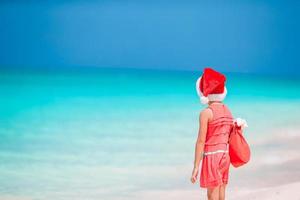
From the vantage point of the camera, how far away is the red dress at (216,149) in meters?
3.18

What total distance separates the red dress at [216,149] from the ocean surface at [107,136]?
5.27 ft

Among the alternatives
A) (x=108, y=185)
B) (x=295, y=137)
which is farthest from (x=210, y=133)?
(x=295, y=137)

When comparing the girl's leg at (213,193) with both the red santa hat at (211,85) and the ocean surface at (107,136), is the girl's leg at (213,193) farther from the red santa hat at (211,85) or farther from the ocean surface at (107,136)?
the ocean surface at (107,136)

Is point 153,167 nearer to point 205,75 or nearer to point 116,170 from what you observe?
point 116,170

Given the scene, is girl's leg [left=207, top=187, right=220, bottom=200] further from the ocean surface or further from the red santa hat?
the ocean surface

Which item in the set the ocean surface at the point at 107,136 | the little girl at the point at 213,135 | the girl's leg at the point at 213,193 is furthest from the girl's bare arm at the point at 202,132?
the ocean surface at the point at 107,136

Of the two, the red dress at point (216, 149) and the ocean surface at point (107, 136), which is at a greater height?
the ocean surface at point (107, 136)

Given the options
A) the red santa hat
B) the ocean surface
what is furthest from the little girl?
the ocean surface

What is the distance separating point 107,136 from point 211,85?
5.17 m

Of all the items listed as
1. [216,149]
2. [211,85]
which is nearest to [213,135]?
[216,149]

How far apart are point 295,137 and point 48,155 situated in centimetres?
297

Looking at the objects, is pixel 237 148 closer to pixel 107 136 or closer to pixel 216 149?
pixel 216 149

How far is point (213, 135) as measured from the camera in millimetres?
3193

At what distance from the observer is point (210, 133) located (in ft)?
10.5
